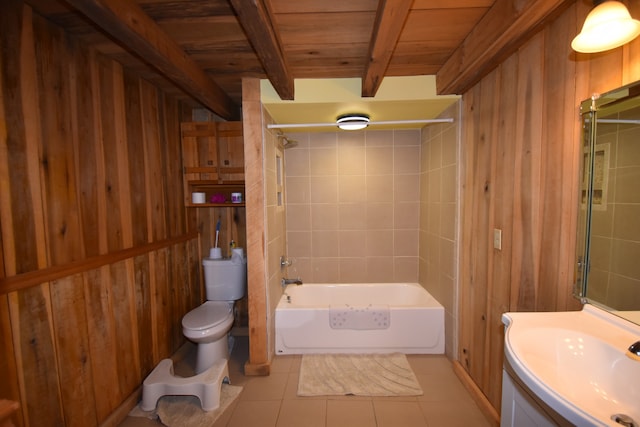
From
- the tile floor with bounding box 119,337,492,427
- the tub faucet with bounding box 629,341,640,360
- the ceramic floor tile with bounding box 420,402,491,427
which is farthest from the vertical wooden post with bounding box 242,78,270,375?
the tub faucet with bounding box 629,341,640,360

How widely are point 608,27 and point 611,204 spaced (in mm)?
613

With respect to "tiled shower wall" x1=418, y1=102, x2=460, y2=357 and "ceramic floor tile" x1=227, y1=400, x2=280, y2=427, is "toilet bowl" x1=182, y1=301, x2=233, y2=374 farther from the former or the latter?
"tiled shower wall" x1=418, y1=102, x2=460, y2=357

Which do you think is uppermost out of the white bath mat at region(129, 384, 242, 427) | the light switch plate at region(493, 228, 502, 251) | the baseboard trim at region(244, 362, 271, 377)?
the light switch plate at region(493, 228, 502, 251)

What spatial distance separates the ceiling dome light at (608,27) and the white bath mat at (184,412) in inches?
101

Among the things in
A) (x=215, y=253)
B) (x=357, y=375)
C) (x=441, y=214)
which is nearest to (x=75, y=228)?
(x=215, y=253)

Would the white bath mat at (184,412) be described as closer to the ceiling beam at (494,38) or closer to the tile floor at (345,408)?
the tile floor at (345,408)

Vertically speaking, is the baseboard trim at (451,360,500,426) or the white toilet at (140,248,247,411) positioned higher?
the white toilet at (140,248,247,411)

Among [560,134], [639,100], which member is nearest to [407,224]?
[560,134]

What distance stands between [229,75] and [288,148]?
3.27ft

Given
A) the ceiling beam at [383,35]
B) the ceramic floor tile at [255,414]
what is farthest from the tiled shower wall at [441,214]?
the ceramic floor tile at [255,414]

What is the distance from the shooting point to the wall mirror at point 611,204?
93cm

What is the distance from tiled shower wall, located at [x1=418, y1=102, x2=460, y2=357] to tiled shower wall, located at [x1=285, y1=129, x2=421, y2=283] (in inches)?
6.4

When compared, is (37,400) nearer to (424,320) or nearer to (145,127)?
(145,127)

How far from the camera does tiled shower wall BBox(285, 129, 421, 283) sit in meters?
2.80
